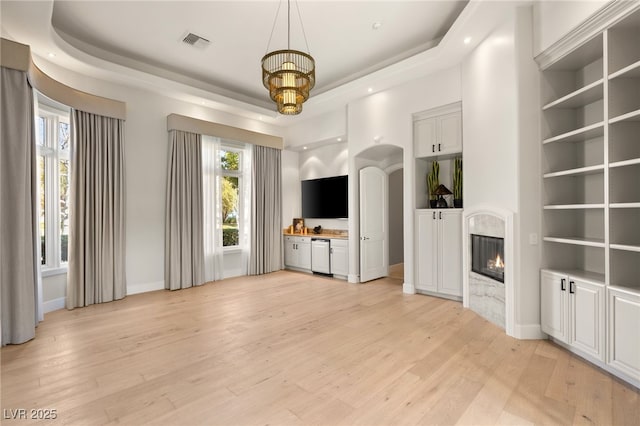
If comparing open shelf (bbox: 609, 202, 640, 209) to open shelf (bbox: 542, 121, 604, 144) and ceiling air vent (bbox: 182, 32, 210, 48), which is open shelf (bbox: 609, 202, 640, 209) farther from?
ceiling air vent (bbox: 182, 32, 210, 48)

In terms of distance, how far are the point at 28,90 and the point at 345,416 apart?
4.44 meters

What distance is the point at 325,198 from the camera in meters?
6.75

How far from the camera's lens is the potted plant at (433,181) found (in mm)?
4895

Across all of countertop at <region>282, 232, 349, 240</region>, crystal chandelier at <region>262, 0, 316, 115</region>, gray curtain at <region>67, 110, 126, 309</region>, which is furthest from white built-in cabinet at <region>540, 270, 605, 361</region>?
gray curtain at <region>67, 110, 126, 309</region>

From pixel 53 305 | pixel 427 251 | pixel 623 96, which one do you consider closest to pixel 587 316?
pixel 623 96

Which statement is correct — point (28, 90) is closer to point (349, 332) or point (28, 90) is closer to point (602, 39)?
point (349, 332)

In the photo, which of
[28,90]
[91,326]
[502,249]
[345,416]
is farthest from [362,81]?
[91,326]

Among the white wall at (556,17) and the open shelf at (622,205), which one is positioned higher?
the white wall at (556,17)

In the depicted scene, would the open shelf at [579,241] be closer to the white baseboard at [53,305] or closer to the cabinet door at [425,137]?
the cabinet door at [425,137]

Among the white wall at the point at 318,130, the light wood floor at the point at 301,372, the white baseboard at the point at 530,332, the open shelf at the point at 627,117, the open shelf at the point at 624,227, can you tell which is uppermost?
the white wall at the point at 318,130

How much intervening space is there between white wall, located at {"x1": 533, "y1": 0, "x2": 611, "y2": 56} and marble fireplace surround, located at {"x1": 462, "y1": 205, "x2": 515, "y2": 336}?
1.74 metres

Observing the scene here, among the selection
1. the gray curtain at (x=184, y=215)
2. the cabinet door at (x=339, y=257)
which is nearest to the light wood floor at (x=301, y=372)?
the gray curtain at (x=184, y=215)

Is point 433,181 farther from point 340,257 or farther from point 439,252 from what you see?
point 340,257

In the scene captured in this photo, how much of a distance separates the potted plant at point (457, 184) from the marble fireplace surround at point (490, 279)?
0.50 meters
